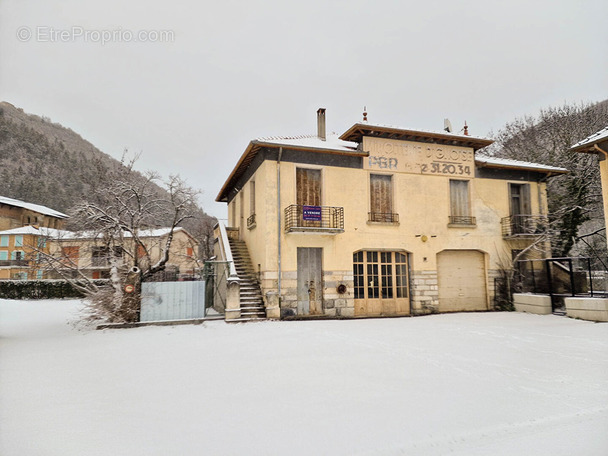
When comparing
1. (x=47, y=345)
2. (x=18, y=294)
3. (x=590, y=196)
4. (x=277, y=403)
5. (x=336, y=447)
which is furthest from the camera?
(x=18, y=294)

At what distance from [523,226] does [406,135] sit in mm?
6480

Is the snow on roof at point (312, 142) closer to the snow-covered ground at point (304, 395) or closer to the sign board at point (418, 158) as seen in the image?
the sign board at point (418, 158)

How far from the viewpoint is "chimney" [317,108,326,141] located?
14.7 metres

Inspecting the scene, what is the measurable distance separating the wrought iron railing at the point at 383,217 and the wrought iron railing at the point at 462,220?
101 inches

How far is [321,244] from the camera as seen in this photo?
12.9 m

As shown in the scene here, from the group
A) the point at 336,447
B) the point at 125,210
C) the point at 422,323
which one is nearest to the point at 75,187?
the point at 125,210

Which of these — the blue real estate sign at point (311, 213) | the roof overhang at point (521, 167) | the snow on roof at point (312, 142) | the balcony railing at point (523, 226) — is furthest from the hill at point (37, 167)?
the balcony railing at point (523, 226)

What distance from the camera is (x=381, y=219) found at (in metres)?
13.9

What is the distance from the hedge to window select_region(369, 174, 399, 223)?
19626 mm

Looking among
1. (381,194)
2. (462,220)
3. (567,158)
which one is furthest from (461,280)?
(567,158)

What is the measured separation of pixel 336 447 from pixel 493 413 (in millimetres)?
2034

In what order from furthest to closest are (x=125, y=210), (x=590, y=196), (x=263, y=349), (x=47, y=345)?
(x=590, y=196)
(x=125, y=210)
(x=47, y=345)
(x=263, y=349)

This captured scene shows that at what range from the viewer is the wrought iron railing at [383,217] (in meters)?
13.8

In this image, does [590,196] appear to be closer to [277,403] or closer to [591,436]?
[591,436]
